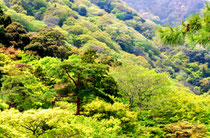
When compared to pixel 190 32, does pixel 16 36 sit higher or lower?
higher

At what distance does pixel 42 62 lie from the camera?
49.8ft

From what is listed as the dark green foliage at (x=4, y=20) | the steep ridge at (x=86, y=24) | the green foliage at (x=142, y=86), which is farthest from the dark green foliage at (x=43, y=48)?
the steep ridge at (x=86, y=24)

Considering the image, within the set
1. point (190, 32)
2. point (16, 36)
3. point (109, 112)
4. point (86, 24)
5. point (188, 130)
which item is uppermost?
point (86, 24)

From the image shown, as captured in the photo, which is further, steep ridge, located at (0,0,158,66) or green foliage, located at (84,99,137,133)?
steep ridge, located at (0,0,158,66)

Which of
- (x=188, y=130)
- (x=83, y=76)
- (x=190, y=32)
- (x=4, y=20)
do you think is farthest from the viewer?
(x=4, y=20)

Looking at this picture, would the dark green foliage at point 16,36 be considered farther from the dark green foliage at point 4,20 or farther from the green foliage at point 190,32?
Result: the green foliage at point 190,32

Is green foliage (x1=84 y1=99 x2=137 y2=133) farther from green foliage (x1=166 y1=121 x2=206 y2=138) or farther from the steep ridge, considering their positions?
the steep ridge

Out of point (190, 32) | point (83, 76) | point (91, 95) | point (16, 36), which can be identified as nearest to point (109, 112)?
point (91, 95)

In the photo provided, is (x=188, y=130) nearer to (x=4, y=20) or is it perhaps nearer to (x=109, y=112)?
(x=109, y=112)

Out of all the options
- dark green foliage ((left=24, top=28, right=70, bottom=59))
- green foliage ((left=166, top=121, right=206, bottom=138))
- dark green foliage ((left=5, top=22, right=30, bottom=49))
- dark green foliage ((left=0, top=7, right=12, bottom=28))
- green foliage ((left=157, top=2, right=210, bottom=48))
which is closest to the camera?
green foliage ((left=157, top=2, right=210, bottom=48))

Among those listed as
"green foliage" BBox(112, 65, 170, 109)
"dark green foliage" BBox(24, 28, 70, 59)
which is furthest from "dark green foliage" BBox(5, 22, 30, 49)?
"green foliage" BBox(112, 65, 170, 109)

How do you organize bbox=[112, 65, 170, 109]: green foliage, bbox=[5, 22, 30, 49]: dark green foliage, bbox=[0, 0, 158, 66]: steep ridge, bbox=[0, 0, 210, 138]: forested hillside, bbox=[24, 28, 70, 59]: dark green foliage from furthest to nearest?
bbox=[0, 0, 158, 66]: steep ridge < bbox=[5, 22, 30, 49]: dark green foliage < bbox=[24, 28, 70, 59]: dark green foliage < bbox=[112, 65, 170, 109]: green foliage < bbox=[0, 0, 210, 138]: forested hillside

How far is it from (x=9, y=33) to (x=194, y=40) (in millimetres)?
18762

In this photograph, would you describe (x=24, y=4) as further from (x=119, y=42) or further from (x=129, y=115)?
(x=129, y=115)
